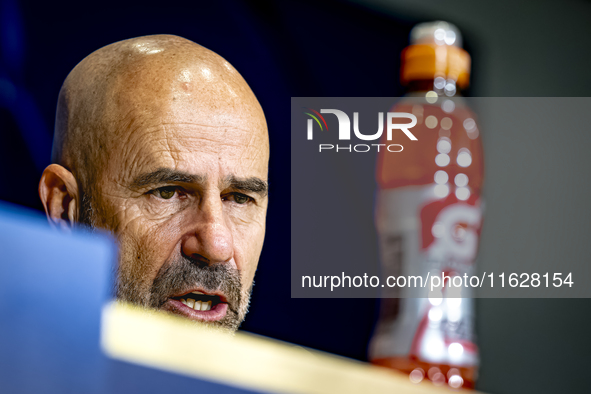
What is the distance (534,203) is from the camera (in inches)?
57.3

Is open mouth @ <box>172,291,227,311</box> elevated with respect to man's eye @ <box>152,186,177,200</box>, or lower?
lower

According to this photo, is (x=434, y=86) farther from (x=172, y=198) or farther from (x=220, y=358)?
(x=220, y=358)

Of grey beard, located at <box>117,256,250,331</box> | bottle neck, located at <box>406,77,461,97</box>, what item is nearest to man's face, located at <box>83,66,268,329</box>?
grey beard, located at <box>117,256,250,331</box>

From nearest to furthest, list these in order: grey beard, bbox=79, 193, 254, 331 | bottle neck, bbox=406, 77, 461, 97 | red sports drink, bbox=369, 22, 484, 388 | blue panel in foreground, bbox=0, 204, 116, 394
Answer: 1. blue panel in foreground, bbox=0, 204, 116, 394
2. grey beard, bbox=79, 193, 254, 331
3. red sports drink, bbox=369, 22, 484, 388
4. bottle neck, bbox=406, 77, 461, 97

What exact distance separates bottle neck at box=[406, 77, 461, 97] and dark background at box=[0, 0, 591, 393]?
0.18 meters

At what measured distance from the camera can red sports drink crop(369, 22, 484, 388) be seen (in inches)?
33.6

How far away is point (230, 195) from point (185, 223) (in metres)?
0.06

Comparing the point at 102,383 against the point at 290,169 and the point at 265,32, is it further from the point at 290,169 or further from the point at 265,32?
the point at 265,32

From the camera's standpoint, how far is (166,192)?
73 centimetres

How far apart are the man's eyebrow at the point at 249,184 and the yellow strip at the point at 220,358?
0.23 metres

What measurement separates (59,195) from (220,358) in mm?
285

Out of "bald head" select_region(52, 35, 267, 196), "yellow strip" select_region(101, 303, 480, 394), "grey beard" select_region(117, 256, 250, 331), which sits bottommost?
"yellow strip" select_region(101, 303, 480, 394)

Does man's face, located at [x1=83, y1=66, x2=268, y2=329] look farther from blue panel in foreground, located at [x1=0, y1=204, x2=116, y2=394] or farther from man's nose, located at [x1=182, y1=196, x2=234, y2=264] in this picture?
blue panel in foreground, located at [x1=0, y1=204, x2=116, y2=394]

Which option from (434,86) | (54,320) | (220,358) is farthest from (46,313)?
(434,86)
